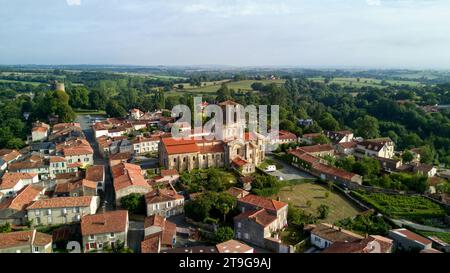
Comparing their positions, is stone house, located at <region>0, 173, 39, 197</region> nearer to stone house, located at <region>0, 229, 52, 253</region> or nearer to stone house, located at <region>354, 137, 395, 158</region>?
stone house, located at <region>0, 229, 52, 253</region>

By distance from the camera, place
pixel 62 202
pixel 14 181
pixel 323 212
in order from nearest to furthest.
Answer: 1. pixel 62 202
2. pixel 323 212
3. pixel 14 181

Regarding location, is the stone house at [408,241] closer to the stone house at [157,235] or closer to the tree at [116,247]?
the stone house at [157,235]

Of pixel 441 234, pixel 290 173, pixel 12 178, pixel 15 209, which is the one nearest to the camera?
pixel 15 209

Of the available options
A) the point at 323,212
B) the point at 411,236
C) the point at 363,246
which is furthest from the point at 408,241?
the point at 323,212

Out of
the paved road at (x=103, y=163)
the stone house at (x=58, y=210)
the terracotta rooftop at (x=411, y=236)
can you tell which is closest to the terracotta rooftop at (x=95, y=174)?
the paved road at (x=103, y=163)

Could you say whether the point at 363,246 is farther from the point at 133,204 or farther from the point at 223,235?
the point at 133,204

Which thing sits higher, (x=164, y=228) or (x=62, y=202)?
(x=62, y=202)
